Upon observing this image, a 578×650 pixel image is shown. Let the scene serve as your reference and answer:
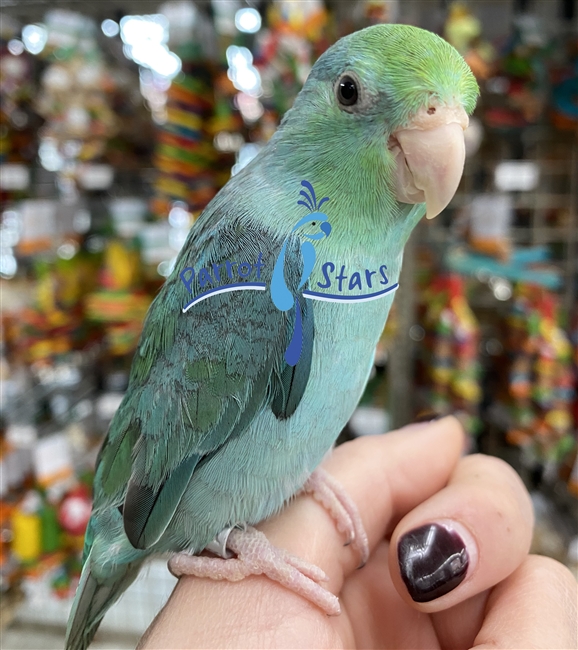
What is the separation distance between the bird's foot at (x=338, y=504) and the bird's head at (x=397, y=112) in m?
0.41

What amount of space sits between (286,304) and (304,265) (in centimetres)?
4

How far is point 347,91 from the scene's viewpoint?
1.41 ft

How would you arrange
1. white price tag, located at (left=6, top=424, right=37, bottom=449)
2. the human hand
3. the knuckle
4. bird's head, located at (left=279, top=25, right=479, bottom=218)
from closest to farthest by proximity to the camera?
bird's head, located at (left=279, top=25, right=479, bottom=218)
the human hand
the knuckle
white price tag, located at (left=6, top=424, right=37, bottom=449)

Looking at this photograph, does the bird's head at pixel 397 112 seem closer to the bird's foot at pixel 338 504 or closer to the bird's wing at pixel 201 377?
the bird's wing at pixel 201 377

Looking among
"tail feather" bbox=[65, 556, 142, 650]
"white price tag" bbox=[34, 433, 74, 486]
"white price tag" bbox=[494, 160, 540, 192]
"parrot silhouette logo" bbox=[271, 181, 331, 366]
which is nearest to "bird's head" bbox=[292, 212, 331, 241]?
"parrot silhouette logo" bbox=[271, 181, 331, 366]

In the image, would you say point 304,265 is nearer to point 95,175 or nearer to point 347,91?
point 347,91

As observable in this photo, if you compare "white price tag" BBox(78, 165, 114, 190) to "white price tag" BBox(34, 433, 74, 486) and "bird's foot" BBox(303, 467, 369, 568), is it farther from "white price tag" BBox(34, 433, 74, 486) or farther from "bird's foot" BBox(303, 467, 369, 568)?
"bird's foot" BBox(303, 467, 369, 568)

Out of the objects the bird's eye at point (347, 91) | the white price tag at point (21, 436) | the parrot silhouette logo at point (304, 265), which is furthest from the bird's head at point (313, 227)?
the white price tag at point (21, 436)

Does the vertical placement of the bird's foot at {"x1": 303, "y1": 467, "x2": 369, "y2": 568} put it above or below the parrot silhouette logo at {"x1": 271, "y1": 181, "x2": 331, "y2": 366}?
below

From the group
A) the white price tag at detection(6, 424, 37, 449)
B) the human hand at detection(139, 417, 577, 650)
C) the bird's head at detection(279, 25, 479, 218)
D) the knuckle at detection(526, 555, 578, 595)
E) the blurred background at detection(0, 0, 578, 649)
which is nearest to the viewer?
the bird's head at detection(279, 25, 479, 218)

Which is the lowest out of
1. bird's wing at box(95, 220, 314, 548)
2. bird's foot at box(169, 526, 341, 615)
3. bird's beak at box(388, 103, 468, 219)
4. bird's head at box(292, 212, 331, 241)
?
bird's foot at box(169, 526, 341, 615)

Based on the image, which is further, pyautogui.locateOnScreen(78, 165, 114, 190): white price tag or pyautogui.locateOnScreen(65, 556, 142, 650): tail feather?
pyautogui.locateOnScreen(78, 165, 114, 190): white price tag

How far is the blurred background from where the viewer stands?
118cm

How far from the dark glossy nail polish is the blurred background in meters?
0.48
